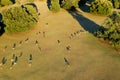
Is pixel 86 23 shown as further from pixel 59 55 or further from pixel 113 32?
pixel 59 55

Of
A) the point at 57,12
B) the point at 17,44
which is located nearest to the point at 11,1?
the point at 57,12

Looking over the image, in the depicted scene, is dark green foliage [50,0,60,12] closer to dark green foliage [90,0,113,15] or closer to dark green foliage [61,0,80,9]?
dark green foliage [61,0,80,9]

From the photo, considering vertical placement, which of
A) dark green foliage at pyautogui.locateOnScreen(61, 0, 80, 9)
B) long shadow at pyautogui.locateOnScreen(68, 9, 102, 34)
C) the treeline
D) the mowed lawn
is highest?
the treeline

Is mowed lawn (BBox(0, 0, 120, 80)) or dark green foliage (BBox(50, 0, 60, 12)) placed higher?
dark green foliage (BBox(50, 0, 60, 12))

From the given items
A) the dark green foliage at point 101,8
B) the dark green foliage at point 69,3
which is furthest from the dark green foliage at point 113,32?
the dark green foliage at point 69,3

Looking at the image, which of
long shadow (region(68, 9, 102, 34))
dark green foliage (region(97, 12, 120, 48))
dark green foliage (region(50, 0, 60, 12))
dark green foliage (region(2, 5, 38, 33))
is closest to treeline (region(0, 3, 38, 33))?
dark green foliage (region(2, 5, 38, 33))

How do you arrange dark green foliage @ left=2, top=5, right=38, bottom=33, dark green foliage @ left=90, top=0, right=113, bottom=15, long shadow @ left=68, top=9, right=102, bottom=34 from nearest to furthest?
1. dark green foliage @ left=2, top=5, right=38, bottom=33
2. long shadow @ left=68, top=9, right=102, bottom=34
3. dark green foliage @ left=90, top=0, right=113, bottom=15

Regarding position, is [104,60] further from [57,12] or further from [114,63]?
[57,12]
